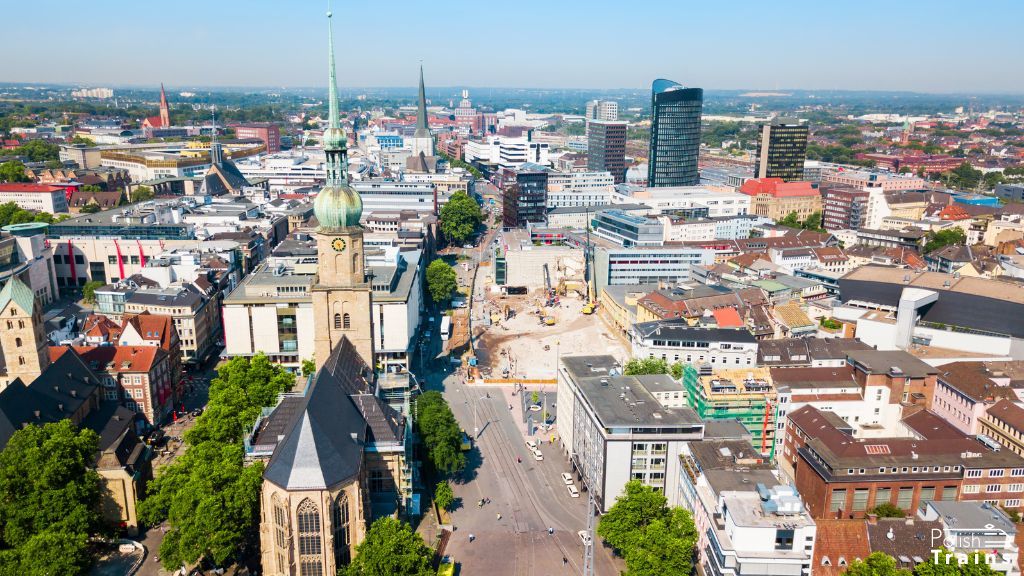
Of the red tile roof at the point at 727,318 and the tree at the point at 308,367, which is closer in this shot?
the tree at the point at 308,367

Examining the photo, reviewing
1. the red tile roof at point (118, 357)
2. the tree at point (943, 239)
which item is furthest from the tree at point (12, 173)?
the tree at point (943, 239)

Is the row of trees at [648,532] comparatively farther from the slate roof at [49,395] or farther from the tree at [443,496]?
the slate roof at [49,395]

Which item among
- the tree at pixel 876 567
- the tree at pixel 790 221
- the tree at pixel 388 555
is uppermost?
the tree at pixel 790 221

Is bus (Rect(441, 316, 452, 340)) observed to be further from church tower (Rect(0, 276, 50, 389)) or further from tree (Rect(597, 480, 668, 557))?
tree (Rect(597, 480, 668, 557))

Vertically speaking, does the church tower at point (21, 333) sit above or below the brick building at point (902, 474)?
above

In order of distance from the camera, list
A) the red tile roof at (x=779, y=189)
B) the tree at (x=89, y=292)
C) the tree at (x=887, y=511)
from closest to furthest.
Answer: the tree at (x=887, y=511) → the tree at (x=89, y=292) → the red tile roof at (x=779, y=189)

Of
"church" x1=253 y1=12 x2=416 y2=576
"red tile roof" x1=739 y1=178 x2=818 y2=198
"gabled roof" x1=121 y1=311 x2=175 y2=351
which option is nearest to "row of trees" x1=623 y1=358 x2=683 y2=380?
"church" x1=253 y1=12 x2=416 y2=576

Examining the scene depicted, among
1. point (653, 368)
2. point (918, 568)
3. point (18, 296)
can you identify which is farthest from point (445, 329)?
point (918, 568)

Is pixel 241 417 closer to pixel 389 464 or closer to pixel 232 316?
pixel 389 464
